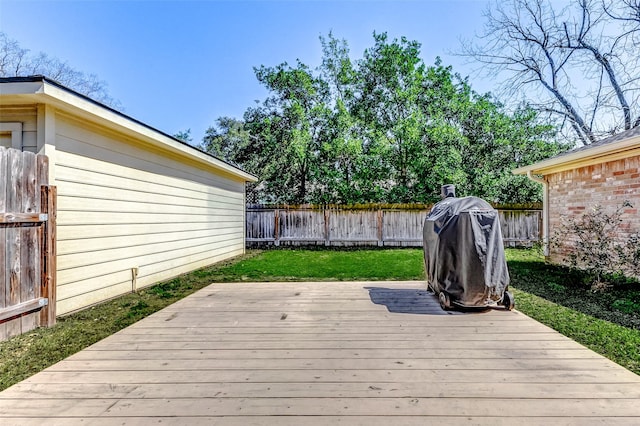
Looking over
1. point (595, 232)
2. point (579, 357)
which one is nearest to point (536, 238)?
point (595, 232)

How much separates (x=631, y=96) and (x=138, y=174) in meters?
16.9

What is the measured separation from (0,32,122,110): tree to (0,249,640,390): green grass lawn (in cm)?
1141

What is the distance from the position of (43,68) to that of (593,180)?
22042 mm

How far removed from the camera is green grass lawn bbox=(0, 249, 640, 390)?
2641 mm

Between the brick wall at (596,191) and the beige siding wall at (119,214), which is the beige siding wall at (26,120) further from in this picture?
the brick wall at (596,191)

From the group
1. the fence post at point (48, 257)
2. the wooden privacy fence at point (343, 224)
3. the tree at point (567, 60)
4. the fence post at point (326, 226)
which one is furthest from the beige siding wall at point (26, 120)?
the tree at point (567, 60)

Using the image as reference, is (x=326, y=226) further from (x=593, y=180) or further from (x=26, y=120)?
(x=26, y=120)

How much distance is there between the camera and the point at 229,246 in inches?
344

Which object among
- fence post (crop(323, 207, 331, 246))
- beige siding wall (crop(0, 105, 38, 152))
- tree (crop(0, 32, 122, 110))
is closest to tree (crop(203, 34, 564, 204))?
fence post (crop(323, 207, 331, 246))

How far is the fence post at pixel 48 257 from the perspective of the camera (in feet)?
10.6

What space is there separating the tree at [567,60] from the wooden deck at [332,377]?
13934 mm

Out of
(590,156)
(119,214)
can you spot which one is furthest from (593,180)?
(119,214)

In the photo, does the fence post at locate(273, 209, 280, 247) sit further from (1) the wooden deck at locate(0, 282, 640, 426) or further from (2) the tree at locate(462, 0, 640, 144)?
(2) the tree at locate(462, 0, 640, 144)

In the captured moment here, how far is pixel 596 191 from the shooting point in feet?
19.2
